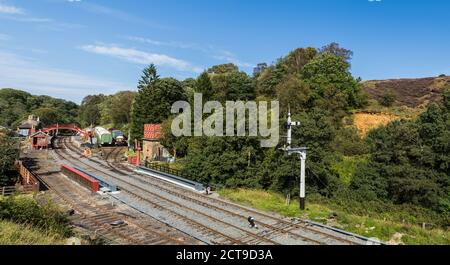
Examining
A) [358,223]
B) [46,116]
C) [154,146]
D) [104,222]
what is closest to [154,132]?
[154,146]

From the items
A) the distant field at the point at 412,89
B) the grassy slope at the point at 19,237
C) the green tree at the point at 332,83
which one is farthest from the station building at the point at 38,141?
the distant field at the point at 412,89

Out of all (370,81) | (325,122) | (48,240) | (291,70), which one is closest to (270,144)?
(325,122)

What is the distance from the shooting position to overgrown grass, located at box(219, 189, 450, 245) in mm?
15438

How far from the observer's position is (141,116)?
5781 centimetres

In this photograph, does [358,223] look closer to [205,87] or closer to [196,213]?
[196,213]

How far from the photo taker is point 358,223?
17.1m

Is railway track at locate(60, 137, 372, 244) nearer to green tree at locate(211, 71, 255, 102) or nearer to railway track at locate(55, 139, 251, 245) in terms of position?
railway track at locate(55, 139, 251, 245)

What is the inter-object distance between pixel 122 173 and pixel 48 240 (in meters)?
25.0

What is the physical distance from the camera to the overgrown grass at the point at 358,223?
1544 cm

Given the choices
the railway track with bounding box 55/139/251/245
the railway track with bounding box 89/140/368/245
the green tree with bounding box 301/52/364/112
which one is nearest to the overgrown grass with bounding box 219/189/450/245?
the railway track with bounding box 89/140/368/245

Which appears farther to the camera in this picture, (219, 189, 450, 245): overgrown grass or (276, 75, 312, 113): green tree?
(276, 75, 312, 113): green tree

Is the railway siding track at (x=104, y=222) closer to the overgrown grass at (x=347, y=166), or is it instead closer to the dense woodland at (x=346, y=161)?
the dense woodland at (x=346, y=161)

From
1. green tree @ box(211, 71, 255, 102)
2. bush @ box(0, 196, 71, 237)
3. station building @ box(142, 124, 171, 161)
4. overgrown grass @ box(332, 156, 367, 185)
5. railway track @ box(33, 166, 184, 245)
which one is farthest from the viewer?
green tree @ box(211, 71, 255, 102)

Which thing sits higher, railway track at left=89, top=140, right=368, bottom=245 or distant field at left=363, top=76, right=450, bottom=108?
distant field at left=363, top=76, right=450, bottom=108
